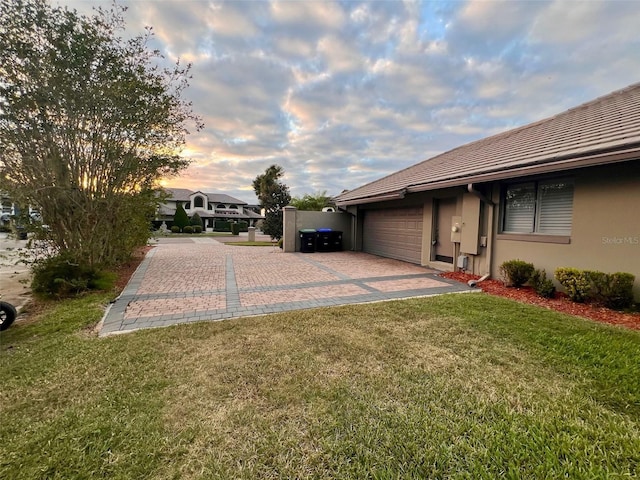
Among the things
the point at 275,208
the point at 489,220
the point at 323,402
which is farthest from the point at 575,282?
the point at 275,208

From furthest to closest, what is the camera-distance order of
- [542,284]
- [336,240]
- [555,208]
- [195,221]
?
1. [195,221]
2. [336,240]
3. [555,208]
4. [542,284]

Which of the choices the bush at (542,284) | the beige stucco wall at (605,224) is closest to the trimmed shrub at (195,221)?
the bush at (542,284)

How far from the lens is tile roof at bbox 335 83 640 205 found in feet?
16.4

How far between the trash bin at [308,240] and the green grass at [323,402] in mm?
10081

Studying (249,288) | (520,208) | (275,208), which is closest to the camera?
(249,288)

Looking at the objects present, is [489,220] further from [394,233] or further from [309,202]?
[309,202]

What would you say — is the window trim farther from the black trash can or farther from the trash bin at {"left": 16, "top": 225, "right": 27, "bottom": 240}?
the trash bin at {"left": 16, "top": 225, "right": 27, "bottom": 240}

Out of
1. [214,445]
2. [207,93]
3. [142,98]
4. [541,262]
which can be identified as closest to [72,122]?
[142,98]

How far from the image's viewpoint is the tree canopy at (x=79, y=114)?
5.70 metres

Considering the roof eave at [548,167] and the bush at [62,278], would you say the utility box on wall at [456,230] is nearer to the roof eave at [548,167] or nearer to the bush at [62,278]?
the roof eave at [548,167]

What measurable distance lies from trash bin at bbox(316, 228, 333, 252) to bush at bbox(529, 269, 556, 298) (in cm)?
941

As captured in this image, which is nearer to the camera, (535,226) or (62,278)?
(62,278)

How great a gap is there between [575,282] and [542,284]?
0.63 m

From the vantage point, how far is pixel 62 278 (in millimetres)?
5992
